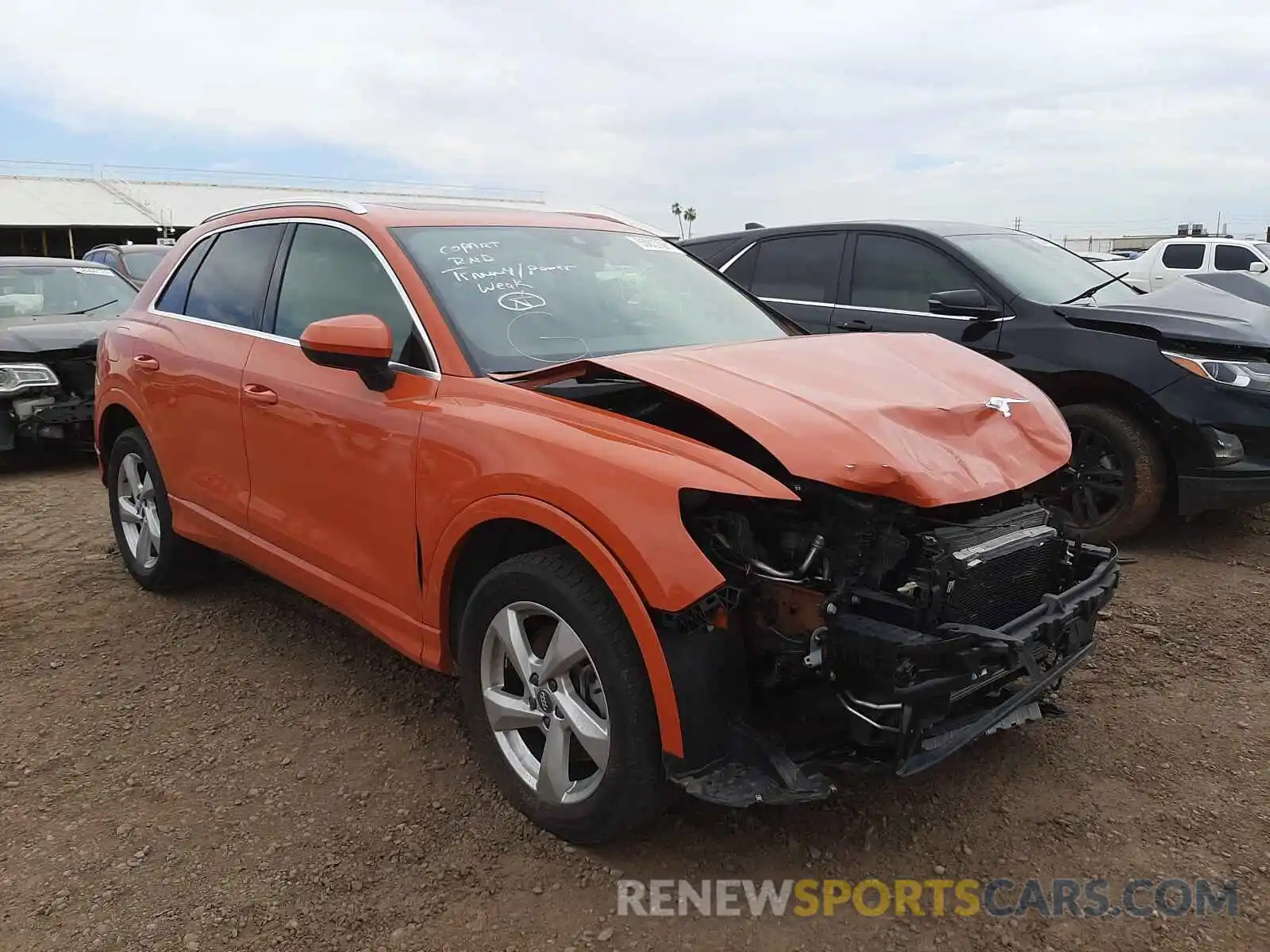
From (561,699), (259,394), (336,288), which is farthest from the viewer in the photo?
(259,394)

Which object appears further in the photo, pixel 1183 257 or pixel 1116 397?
pixel 1183 257

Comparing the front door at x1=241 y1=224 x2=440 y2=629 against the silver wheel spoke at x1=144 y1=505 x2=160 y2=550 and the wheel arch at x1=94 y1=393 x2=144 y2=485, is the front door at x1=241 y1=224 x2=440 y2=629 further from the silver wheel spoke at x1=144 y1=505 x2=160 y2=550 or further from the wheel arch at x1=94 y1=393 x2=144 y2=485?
the wheel arch at x1=94 y1=393 x2=144 y2=485

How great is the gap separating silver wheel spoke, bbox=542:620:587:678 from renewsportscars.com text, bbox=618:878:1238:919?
0.58 metres

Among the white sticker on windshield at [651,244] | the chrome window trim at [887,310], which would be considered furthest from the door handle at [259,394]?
the chrome window trim at [887,310]

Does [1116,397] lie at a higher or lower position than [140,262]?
lower

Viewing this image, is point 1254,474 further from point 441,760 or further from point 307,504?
point 307,504

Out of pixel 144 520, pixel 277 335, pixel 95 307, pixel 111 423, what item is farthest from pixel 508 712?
pixel 95 307

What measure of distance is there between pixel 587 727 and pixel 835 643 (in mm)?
693

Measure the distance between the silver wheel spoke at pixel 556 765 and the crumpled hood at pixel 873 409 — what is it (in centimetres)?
97

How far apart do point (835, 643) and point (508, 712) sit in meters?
0.99

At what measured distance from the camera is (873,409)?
253cm

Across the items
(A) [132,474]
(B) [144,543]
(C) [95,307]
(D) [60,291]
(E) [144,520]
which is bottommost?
(B) [144,543]

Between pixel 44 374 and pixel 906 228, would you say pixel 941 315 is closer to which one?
pixel 906 228

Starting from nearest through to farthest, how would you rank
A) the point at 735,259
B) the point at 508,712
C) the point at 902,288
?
the point at 508,712, the point at 902,288, the point at 735,259
